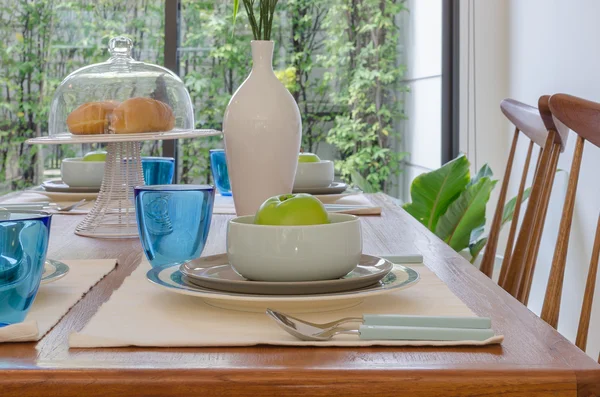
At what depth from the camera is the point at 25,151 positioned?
3.66m

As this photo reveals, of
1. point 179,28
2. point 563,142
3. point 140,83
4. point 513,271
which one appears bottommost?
point 513,271

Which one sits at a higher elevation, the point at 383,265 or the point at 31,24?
the point at 31,24

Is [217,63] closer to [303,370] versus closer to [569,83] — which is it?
[569,83]

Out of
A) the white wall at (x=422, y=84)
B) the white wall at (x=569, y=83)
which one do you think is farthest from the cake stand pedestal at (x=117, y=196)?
the white wall at (x=422, y=84)

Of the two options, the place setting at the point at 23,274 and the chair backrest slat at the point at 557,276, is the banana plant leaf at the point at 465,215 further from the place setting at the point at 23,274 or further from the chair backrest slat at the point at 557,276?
the place setting at the point at 23,274

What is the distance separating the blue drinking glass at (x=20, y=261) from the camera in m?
0.64

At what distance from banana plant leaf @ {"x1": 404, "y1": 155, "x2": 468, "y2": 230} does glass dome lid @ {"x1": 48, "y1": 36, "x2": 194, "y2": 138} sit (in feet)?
4.44

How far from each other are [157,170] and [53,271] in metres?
0.76

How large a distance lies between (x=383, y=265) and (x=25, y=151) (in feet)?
10.2

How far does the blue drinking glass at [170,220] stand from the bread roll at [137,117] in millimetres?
324

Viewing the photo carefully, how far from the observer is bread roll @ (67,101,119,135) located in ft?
4.30

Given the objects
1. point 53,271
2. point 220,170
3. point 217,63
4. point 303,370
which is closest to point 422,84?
point 217,63

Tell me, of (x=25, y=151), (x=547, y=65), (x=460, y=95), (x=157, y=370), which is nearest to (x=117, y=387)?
(x=157, y=370)

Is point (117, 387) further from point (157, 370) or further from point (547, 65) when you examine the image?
point (547, 65)
